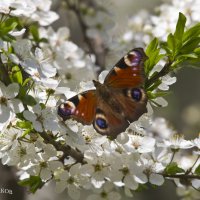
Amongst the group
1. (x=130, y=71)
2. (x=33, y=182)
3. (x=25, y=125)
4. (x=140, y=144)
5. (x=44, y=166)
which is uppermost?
(x=130, y=71)

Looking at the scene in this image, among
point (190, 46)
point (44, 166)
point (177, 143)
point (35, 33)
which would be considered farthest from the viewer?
point (35, 33)

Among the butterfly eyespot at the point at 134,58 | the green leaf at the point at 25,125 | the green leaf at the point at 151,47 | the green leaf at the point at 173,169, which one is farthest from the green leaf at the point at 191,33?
the green leaf at the point at 25,125

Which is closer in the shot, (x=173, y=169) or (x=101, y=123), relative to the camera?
(x=101, y=123)

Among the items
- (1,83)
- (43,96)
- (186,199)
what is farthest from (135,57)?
(186,199)

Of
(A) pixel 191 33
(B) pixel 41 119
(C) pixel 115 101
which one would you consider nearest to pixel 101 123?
(C) pixel 115 101

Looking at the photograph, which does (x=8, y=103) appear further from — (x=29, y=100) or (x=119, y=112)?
(x=119, y=112)

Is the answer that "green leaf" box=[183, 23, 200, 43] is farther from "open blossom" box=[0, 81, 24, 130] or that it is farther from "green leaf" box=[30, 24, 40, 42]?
"green leaf" box=[30, 24, 40, 42]

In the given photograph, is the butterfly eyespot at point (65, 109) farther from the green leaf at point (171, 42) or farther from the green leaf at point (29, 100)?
the green leaf at point (171, 42)

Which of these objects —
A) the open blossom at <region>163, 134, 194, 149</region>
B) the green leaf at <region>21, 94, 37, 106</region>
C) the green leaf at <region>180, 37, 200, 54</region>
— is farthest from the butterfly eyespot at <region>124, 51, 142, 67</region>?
the open blossom at <region>163, 134, 194, 149</region>
